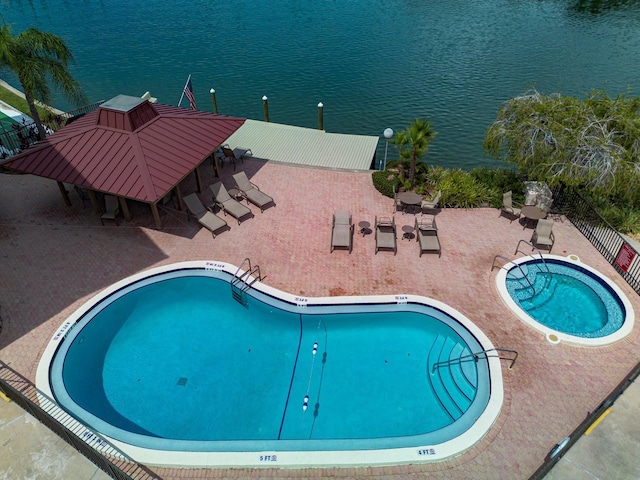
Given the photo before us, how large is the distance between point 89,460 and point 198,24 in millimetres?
58082

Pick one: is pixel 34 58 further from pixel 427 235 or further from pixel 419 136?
pixel 427 235

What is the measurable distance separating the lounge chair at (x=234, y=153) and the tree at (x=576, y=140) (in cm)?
1371

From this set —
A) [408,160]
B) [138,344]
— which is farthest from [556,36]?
[138,344]

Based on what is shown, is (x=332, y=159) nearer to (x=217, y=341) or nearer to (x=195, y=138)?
(x=195, y=138)

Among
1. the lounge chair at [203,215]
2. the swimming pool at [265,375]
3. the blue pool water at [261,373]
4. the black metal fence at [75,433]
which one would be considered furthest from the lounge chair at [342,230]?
the black metal fence at [75,433]

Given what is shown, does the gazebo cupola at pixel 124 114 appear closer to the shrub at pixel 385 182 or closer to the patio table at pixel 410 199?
the shrub at pixel 385 182

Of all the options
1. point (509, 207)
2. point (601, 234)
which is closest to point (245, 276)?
point (509, 207)

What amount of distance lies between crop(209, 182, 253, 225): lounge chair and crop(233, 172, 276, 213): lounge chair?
655mm

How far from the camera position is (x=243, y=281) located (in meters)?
17.7

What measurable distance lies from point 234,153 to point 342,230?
32.7 feet

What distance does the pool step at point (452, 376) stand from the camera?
1390 centimetres

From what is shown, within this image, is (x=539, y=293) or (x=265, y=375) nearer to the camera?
→ (x=265, y=375)

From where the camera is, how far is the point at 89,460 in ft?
37.0

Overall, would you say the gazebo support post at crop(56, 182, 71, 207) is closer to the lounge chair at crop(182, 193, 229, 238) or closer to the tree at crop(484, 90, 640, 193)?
the lounge chair at crop(182, 193, 229, 238)
